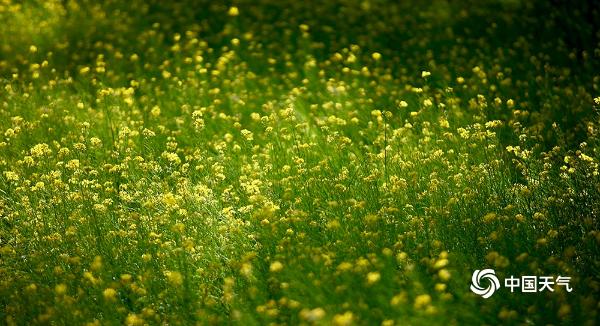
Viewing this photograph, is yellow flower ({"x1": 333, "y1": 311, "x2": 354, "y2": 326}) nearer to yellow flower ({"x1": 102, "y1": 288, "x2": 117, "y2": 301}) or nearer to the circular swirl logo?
the circular swirl logo

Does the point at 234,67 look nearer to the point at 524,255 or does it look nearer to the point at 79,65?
the point at 79,65

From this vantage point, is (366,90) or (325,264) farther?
(366,90)

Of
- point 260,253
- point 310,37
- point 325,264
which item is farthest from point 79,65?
point 325,264

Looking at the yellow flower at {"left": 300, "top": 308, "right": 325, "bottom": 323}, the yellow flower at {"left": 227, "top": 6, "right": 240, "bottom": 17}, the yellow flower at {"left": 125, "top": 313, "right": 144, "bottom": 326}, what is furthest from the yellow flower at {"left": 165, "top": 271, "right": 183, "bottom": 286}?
the yellow flower at {"left": 227, "top": 6, "right": 240, "bottom": 17}

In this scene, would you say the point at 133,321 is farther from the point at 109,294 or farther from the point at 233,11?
the point at 233,11

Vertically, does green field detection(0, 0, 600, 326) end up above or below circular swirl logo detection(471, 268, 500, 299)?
below

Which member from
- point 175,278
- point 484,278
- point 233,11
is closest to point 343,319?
point 484,278
